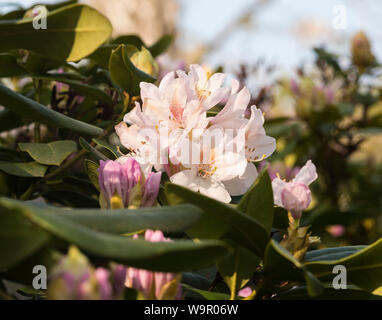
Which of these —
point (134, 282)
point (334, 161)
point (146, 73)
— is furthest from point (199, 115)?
point (334, 161)

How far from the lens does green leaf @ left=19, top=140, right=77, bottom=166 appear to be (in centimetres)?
88

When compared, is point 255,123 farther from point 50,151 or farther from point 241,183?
point 50,151

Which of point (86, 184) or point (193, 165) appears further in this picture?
point (86, 184)

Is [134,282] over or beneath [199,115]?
beneath

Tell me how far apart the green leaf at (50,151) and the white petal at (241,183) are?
0.31 m

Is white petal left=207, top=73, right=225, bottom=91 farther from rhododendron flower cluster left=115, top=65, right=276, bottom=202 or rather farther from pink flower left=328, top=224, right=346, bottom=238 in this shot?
pink flower left=328, top=224, right=346, bottom=238

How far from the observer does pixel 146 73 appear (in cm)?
95

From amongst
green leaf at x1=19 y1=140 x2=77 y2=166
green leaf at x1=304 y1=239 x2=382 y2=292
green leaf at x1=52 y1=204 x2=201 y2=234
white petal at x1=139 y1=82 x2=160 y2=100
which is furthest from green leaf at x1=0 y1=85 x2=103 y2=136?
green leaf at x1=304 y1=239 x2=382 y2=292

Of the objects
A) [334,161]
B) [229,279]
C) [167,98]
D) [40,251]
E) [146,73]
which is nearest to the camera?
[40,251]

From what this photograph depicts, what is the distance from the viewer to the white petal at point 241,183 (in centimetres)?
82

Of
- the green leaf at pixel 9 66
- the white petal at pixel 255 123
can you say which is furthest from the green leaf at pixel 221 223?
the green leaf at pixel 9 66

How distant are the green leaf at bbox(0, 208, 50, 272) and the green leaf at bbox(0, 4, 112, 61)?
18.6 inches

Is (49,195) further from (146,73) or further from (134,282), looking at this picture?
(134,282)
